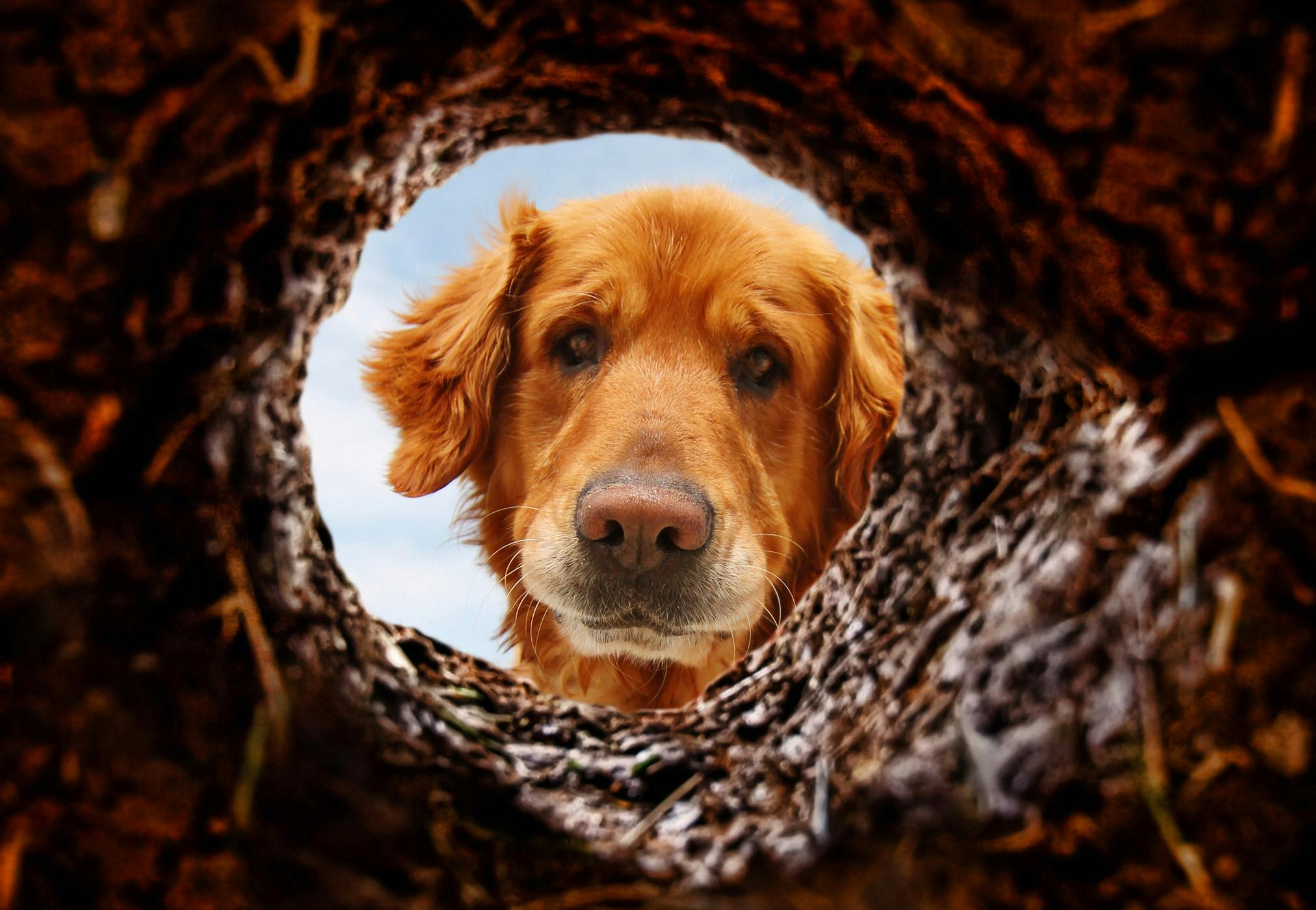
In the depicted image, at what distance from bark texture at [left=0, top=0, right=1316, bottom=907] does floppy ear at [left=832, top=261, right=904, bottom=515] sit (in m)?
1.99

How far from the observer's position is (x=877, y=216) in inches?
62.3

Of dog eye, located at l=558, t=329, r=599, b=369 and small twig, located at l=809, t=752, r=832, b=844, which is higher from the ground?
dog eye, located at l=558, t=329, r=599, b=369

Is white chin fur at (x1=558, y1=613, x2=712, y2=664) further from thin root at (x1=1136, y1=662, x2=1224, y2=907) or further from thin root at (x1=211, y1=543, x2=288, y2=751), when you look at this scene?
thin root at (x1=1136, y1=662, x2=1224, y2=907)

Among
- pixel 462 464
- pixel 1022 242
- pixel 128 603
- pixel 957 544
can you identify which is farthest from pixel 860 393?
pixel 128 603

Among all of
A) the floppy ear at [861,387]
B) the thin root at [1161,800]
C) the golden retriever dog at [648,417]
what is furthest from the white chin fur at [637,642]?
the thin root at [1161,800]

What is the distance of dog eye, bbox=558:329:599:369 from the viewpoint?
336 cm

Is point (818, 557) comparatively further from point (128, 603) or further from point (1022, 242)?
point (128, 603)

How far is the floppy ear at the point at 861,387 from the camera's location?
136 inches

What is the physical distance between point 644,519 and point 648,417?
0.43 metres

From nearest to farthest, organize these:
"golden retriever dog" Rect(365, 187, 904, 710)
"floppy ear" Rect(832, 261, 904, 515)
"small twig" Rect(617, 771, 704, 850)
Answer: "small twig" Rect(617, 771, 704, 850), "golden retriever dog" Rect(365, 187, 904, 710), "floppy ear" Rect(832, 261, 904, 515)

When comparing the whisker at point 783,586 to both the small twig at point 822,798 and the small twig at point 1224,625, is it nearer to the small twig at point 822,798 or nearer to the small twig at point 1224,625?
the small twig at point 822,798

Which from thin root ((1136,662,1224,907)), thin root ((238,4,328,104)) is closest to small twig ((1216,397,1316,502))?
thin root ((1136,662,1224,907))

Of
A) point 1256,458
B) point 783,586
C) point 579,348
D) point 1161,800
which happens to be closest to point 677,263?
point 579,348

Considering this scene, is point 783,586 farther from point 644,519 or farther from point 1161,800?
point 1161,800
